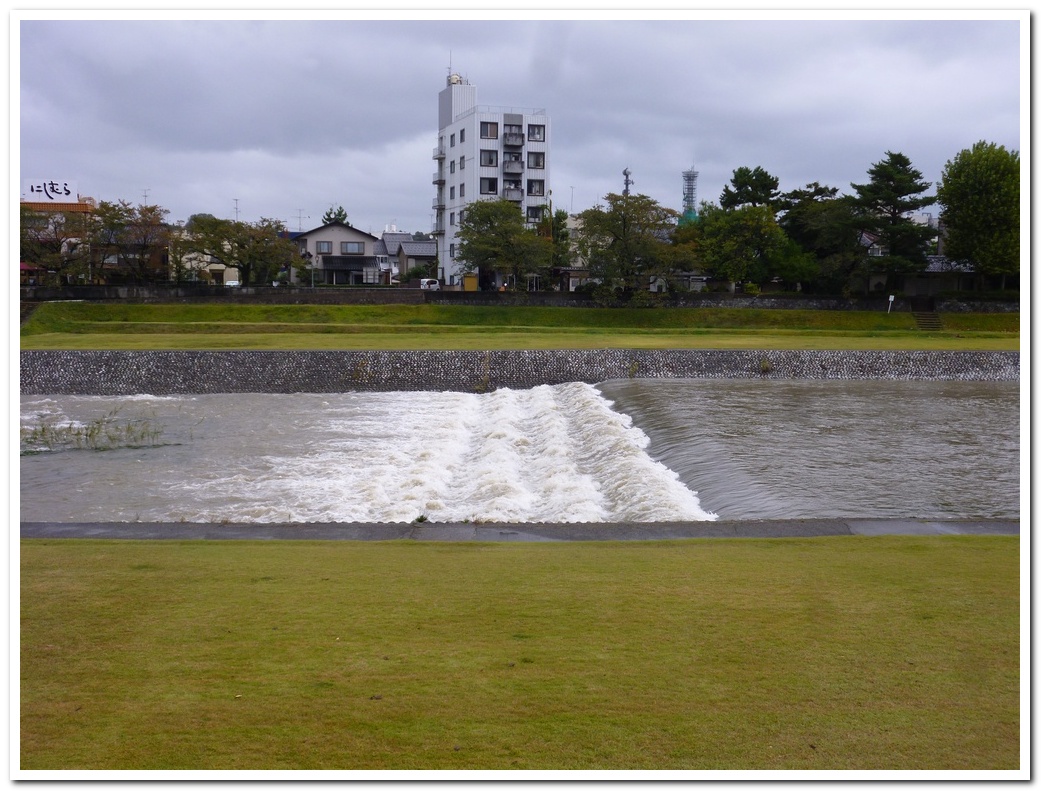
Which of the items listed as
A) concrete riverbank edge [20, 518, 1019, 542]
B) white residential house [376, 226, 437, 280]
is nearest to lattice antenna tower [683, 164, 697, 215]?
white residential house [376, 226, 437, 280]

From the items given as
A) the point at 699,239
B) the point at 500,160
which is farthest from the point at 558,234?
the point at 699,239

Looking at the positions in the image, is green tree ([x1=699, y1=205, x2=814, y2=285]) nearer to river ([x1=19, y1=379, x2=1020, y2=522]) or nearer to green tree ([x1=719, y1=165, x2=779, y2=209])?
green tree ([x1=719, y1=165, x2=779, y2=209])

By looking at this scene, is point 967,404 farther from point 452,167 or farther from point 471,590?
point 452,167

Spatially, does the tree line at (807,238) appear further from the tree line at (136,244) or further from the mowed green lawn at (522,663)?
the mowed green lawn at (522,663)

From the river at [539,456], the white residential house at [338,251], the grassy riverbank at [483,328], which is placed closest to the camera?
the river at [539,456]

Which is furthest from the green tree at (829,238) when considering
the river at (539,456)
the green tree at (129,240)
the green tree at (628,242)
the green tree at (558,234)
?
the green tree at (129,240)

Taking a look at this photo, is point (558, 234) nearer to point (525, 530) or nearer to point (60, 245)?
→ point (60, 245)

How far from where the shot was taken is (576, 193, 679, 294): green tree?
39125mm

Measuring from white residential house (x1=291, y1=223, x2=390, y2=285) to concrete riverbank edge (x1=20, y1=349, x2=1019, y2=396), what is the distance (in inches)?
1357

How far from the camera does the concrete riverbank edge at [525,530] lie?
8.07 m

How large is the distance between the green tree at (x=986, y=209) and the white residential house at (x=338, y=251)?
33.8 meters

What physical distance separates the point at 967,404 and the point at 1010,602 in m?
15.0
